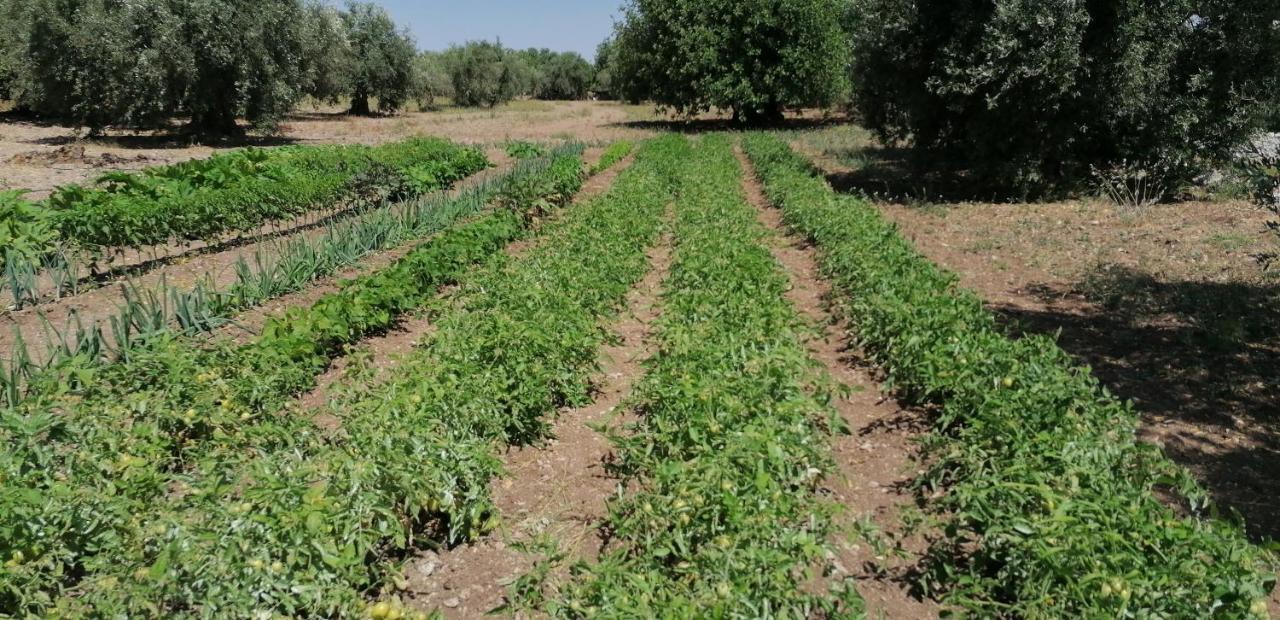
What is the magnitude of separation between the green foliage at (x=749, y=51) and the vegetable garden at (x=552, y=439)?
930 inches

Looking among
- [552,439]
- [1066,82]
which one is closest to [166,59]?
[552,439]

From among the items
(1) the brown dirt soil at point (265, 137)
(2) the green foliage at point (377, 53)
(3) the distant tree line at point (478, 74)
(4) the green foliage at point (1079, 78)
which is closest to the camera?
(4) the green foliage at point (1079, 78)

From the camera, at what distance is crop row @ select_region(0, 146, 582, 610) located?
3.06m

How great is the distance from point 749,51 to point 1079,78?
62.6 feet

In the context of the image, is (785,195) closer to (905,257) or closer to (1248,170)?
(905,257)

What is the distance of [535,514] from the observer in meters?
4.13

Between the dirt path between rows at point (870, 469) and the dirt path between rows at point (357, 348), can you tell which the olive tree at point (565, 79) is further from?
the dirt path between rows at point (870, 469)

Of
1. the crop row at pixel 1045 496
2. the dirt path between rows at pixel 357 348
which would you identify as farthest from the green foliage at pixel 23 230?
the crop row at pixel 1045 496

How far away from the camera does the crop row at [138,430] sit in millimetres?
3064

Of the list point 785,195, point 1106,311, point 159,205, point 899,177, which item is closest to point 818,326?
point 1106,311

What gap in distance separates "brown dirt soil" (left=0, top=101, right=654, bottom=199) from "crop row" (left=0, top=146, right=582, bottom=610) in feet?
35.7

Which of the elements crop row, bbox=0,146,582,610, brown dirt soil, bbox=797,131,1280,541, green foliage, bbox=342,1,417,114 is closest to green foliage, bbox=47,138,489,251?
crop row, bbox=0,146,582,610

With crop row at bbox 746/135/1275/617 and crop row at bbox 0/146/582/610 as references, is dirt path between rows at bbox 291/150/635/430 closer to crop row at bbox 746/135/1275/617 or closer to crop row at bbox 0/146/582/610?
crop row at bbox 0/146/582/610

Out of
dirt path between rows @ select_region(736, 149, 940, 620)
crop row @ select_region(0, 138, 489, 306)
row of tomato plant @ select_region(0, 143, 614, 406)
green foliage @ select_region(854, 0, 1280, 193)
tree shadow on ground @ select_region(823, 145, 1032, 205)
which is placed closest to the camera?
dirt path between rows @ select_region(736, 149, 940, 620)
